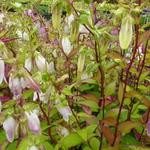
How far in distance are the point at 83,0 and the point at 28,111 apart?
15.1 inches

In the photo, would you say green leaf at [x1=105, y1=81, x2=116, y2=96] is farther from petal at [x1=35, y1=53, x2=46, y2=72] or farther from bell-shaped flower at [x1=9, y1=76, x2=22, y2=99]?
bell-shaped flower at [x1=9, y1=76, x2=22, y2=99]

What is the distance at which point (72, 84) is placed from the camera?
55.1 inches

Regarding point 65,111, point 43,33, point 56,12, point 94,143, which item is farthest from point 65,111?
point 43,33

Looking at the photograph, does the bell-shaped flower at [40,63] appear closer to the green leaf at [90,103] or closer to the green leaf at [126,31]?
the green leaf at [90,103]

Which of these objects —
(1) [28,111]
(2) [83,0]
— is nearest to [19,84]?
(1) [28,111]

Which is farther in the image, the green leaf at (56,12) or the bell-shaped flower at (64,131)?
the bell-shaped flower at (64,131)

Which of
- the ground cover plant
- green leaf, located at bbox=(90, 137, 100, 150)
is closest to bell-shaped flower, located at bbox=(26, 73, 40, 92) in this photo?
the ground cover plant

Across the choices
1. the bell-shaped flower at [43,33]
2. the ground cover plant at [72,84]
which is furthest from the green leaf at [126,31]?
the bell-shaped flower at [43,33]

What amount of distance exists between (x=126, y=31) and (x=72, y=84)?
0.31 m

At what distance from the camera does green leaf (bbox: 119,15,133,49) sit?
3.90 feet

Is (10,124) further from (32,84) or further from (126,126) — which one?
(126,126)

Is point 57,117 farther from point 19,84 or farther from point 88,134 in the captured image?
point 19,84

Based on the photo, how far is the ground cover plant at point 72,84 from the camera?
1.16 m

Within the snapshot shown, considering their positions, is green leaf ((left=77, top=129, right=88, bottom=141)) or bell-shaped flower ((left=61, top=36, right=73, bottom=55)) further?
bell-shaped flower ((left=61, top=36, right=73, bottom=55))
